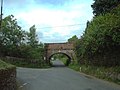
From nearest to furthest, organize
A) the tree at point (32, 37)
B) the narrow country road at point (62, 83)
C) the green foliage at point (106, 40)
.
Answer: the narrow country road at point (62, 83), the green foliage at point (106, 40), the tree at point (32, 37)

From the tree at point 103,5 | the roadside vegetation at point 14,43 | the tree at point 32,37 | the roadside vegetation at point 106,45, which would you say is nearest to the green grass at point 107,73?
the roadside vegetation at point 106,45

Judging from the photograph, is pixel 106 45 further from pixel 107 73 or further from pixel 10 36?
pixel 10 36

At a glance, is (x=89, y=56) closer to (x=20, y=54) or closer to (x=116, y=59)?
(x=116, y=59)

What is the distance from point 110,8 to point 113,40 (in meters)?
10.2

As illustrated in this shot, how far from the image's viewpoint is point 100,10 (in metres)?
44.8

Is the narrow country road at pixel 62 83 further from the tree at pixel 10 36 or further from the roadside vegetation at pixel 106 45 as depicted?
the tree at pixel 10 36

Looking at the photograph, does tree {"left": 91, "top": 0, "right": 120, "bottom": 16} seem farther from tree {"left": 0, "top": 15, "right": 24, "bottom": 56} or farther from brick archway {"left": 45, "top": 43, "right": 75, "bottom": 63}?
brick archway {"left": 45, "top": 43, "right": 75, "bottom": 63}

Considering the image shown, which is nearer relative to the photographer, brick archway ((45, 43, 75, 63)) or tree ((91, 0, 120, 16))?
tree ((91, 0, 120, 16))

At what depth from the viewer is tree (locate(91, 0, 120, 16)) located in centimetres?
4146

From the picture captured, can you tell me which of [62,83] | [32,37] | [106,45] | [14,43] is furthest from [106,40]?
[32,37]

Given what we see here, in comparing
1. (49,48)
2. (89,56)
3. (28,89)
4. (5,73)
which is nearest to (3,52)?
(49,48)

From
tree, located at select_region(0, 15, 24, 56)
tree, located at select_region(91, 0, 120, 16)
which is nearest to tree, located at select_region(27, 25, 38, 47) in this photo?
tree, located at select_region(0, 15, 24, 56)

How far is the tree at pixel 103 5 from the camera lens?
41459mm

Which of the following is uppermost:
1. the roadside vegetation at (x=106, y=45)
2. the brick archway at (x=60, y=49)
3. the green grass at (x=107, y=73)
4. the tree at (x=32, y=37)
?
the tree at (x=32, y=37)
